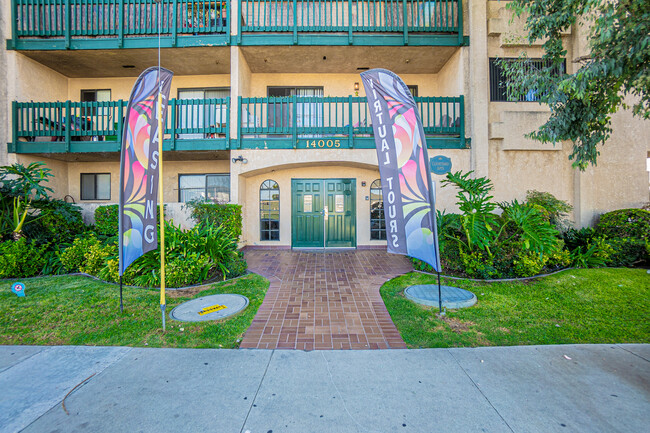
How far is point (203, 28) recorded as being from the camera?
8.48 m

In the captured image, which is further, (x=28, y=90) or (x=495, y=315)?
(x=28, y=90)

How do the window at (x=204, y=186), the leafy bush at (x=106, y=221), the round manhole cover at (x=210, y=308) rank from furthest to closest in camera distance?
the window at (x=204, y=186)
the leafy bush at (x=106, y=221)
the round manhole cover at (x=210, y=308)

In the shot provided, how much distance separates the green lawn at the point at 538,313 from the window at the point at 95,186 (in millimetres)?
10561

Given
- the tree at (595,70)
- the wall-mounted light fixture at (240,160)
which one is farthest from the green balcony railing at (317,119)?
the tree at (595,70)

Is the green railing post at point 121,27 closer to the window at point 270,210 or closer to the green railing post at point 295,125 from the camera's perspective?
the green railing post at point 295,125

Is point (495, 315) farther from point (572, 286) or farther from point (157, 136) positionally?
point (157, 136)

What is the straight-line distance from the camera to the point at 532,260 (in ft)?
19.3

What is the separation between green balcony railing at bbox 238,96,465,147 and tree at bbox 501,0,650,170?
3.14 m

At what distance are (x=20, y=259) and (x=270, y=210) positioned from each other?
6156 mm

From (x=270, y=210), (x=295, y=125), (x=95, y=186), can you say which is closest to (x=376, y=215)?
(x=270, y=210)

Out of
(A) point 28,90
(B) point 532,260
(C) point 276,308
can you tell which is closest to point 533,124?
(B) point 532,260

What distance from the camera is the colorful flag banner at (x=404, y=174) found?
4.30 m

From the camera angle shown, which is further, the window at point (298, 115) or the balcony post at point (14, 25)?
the window at point (298, 115)

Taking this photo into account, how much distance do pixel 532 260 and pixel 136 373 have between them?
6993 millimetres
